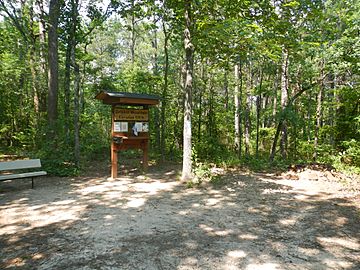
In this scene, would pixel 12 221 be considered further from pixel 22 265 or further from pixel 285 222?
pixel 285 222

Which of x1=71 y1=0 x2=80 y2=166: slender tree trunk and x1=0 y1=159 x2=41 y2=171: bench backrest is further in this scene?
x1=71 y1=0 x2=80 y2=166: slender tree trunk

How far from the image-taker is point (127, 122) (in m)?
8.02

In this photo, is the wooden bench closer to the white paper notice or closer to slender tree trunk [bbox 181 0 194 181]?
the white paper notice

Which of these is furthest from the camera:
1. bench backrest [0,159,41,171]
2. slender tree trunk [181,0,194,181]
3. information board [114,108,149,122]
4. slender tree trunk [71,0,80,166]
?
slender tree trunk [71,0,80,166]

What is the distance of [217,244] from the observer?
3.49 meters

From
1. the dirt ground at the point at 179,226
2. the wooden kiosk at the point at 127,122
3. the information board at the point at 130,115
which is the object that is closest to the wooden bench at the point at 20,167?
the dirt ground at the point at 179,226

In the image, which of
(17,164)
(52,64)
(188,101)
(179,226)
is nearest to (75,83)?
(52,64)

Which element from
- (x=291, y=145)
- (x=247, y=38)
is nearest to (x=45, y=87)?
(x=247, y=38)

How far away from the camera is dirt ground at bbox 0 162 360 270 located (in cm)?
307

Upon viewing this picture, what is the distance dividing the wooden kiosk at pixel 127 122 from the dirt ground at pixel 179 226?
4.48 ft

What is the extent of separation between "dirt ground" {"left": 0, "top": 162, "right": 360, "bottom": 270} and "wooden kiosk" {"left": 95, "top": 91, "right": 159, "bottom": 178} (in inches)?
53.7

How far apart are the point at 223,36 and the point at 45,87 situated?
9344 millimetres

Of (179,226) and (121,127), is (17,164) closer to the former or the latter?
(121,127)

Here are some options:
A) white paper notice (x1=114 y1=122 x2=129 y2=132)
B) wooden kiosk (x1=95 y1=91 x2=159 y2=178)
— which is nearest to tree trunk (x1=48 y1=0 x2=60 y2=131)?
wooden kiosk (x1=95 y1=91 x2=159 y2=178)
